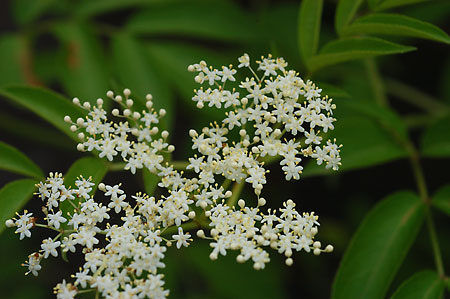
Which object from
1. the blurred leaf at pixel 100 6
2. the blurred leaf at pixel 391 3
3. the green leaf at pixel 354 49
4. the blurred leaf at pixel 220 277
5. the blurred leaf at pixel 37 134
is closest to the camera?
the green leaf at pixel 354 49

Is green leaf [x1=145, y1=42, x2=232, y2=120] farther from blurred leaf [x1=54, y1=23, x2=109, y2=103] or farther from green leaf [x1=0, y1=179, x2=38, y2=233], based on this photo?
green leaf [x1=0, y1=179, x2=38, y2=233]

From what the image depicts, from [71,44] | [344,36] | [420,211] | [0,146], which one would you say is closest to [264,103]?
[344,36]

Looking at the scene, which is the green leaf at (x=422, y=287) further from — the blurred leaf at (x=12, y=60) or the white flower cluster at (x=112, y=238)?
the blurred leaf at (x=12, y=60)

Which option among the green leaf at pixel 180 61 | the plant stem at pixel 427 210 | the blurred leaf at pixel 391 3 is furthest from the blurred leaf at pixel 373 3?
the green leaf at pixel 180 61

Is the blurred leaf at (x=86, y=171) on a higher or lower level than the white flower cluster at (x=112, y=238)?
higher

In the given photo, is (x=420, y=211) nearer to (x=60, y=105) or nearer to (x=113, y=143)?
(x=113, y=143)

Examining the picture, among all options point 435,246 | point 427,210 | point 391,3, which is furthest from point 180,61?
point 435,246
